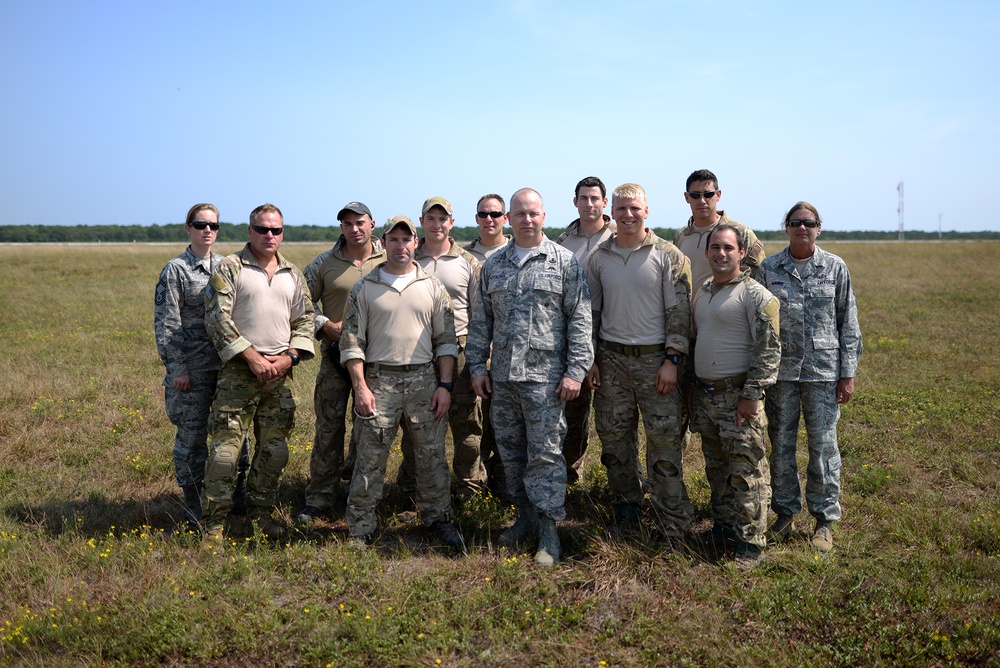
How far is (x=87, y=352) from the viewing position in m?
11.7

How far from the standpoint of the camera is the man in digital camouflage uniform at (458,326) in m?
5.61

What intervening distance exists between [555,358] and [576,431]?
1.17 metres

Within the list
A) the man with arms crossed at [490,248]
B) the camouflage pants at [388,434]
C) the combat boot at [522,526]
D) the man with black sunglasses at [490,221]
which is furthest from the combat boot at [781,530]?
the man with black sunglasses at [490,221]

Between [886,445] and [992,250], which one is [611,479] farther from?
[992,250]

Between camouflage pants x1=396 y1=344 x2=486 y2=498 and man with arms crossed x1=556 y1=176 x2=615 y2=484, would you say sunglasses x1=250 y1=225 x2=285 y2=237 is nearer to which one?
camouflage pants x1=396 y1=344 x2=486 y2=498

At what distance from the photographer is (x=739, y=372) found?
4750 mm

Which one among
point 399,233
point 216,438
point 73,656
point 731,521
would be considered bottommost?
point 73,656

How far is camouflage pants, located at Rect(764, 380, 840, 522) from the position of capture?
5.04 meters

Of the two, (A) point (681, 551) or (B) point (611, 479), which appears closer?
(A) point (681, 551)

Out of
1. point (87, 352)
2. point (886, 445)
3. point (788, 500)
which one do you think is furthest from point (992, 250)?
point (87, 352)

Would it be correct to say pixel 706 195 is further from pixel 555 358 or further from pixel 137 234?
pixel 137 234

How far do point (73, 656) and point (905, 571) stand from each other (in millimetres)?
5339

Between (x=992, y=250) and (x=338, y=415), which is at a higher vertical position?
(x=992, y=250)

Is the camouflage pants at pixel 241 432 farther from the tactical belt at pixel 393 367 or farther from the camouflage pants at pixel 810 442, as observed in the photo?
the camouflage pants at pixel 810 442
